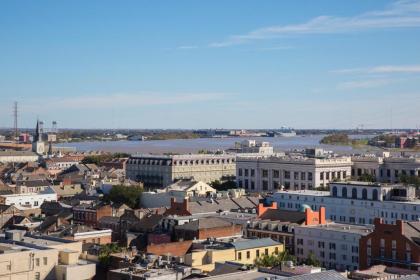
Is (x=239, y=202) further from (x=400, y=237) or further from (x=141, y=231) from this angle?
(x=400, y=237)

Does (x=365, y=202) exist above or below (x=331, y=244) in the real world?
above

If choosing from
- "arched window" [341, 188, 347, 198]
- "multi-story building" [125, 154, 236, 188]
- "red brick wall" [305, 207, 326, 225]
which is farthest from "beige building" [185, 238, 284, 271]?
"multi-story building" [125, 154, 236, 188]

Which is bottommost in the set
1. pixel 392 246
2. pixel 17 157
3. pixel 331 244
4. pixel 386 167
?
pixel 17 157

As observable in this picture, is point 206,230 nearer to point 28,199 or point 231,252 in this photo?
point 231,252

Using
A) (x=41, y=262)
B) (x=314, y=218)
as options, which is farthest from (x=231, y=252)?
(x=314, y=218)

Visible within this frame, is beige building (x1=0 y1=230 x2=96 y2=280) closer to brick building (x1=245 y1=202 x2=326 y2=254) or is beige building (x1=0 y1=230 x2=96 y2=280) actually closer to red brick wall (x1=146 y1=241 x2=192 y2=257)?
red brick wall (x1=146 y1=241 x2=192 y2=257)

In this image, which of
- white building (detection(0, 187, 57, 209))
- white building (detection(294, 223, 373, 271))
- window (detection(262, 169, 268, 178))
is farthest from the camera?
window (detection(262, 169, 268, 178))

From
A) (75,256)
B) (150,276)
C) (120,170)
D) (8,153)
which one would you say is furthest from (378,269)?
(8,153)
